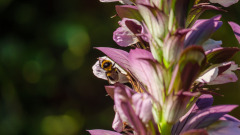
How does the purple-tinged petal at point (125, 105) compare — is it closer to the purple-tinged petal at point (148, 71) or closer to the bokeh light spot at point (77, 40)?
the purple-tinged petal at point (148, 71)

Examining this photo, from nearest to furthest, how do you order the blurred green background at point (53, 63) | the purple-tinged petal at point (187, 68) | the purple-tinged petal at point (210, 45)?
the purple-tinged petal at point (187, 68) → the purple-tinged petal at point (210, 45) → the blurred green background at point (53, 63)

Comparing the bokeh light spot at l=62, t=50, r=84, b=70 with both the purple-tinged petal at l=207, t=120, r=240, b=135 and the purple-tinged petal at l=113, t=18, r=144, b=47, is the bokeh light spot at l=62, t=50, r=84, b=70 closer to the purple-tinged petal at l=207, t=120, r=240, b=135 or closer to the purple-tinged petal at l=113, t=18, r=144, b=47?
the purple-tinged petal at l=113, t=18, r=144, b=47

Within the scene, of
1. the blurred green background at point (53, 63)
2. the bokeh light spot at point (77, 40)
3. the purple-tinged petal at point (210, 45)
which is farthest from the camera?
the blurred green background at point (53, 63)

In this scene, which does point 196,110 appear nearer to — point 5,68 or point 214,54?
point 214,54

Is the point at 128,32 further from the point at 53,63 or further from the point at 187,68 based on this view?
the point at 53,63

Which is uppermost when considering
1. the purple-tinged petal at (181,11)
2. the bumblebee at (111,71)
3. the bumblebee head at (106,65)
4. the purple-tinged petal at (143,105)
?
the purple-tinged petal at (181,11)

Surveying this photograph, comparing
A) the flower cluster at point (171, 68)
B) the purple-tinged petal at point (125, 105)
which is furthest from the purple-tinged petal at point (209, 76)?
the purple-tinged petal at point (125, 105)
